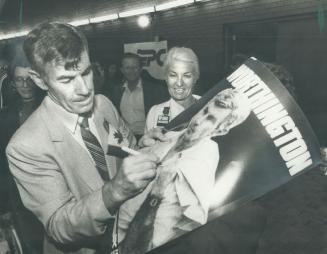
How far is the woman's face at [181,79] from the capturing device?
2064mm

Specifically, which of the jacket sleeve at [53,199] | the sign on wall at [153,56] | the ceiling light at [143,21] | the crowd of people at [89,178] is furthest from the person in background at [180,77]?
the ceiling light at [143,21]

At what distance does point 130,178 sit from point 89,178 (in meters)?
0.30

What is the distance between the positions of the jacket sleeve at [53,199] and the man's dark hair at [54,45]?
288 mm

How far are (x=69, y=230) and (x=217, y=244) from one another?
0.49 meters

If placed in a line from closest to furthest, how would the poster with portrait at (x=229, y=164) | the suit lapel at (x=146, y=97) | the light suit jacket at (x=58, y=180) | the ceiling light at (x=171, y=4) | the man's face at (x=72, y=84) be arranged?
the poster with portrait at (x=229, y=164) < the light suit jacket at (x=58, y=180) < the man's face at (x=72, y=84) < the suit lapel at (x=146, y=97) < the ceiling light at (x=171, y=4)

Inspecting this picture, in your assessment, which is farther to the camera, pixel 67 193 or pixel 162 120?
pixel 162 120

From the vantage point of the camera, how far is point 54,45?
0.98 m

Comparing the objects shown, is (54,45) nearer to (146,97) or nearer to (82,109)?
(82,109)

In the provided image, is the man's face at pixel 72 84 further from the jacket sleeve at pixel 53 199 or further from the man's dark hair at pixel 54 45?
the jacket sleeve at pixel 53 199

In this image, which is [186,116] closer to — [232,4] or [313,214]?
[313,214]

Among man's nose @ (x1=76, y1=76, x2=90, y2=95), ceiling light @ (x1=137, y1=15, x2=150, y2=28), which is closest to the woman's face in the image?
man's nose @ (x1=76, y1=76, x2=90, y2=95)

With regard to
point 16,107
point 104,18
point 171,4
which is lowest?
point 16,107

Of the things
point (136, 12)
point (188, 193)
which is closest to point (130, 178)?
point (188, 193)

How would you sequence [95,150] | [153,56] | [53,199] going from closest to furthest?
[53,199]
[95,150]
[153,56]
